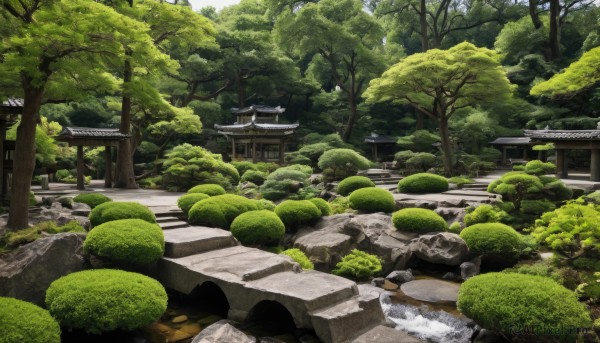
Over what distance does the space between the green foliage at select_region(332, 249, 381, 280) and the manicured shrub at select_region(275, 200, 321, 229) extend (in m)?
2.29

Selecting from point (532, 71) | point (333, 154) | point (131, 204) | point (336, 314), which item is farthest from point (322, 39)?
point (336, 314)

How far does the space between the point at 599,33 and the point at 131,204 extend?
37.4 m

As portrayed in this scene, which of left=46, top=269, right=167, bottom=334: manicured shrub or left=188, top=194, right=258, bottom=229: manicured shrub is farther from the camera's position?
left=188, top=194, right=258, bottom=229: manicured shrub

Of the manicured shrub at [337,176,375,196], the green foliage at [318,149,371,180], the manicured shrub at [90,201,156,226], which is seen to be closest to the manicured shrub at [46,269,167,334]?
the manicured shrub at [90,201,156,226]

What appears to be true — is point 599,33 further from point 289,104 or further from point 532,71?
point 289,104

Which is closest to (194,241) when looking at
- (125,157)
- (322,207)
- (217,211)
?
(217,211)

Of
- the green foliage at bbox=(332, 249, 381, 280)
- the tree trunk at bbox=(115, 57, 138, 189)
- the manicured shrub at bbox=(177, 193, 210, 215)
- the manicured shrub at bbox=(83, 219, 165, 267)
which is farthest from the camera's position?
the tree trunk at bbox=(115, 57, 138, 189)

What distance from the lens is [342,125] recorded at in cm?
3909

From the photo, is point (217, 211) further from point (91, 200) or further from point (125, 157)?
point (125, 157)

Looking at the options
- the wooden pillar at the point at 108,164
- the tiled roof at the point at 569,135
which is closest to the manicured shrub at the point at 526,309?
the tiled roof at the point at 569,135

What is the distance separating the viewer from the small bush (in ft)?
35.1

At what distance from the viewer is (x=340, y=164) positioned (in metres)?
22.9

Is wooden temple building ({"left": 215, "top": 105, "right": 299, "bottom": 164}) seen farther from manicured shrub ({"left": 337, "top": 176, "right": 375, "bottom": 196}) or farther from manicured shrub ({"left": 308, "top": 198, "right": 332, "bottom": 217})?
manicured shrub ({"left": 308, "top": 198, "right": 332, "bottom": 217})

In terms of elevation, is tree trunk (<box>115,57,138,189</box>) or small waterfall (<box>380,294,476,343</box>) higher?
tree trunk (<box>115,57,138,189</box>)
